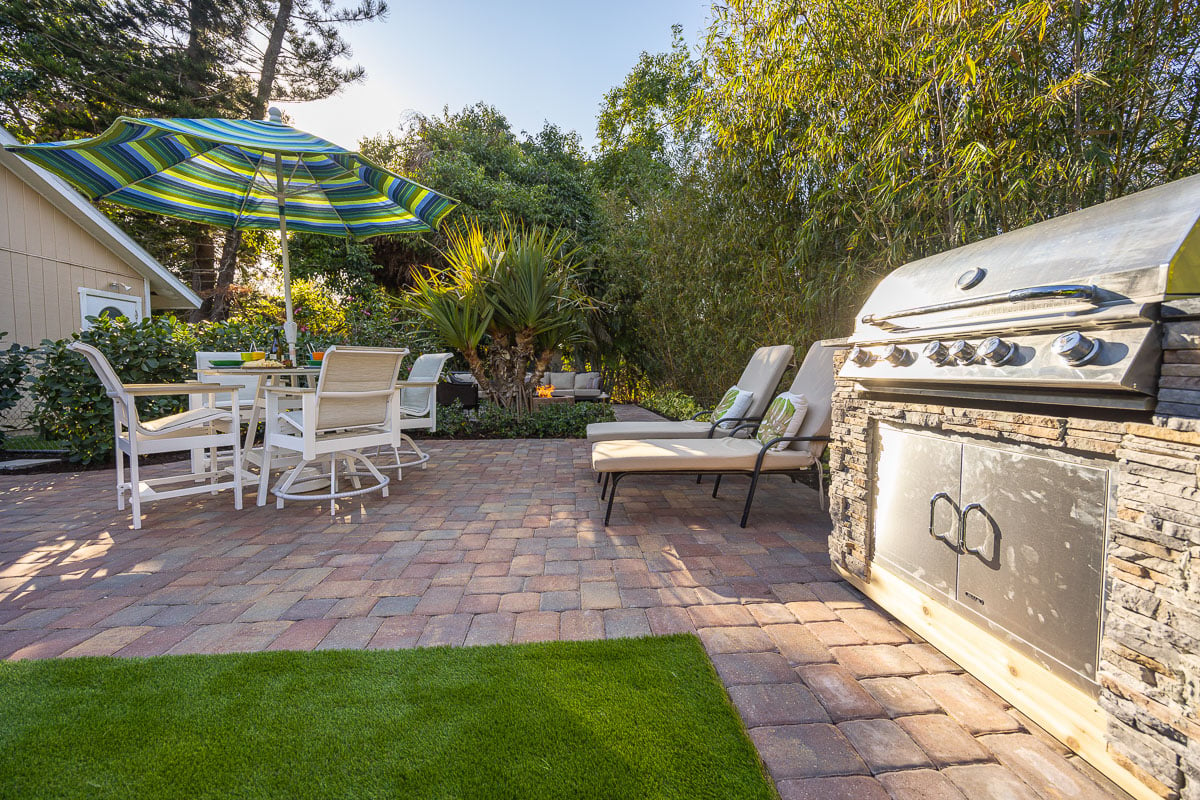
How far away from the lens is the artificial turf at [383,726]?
1166mm

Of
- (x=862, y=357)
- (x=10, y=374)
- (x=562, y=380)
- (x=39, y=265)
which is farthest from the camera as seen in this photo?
(x=562, y=380)

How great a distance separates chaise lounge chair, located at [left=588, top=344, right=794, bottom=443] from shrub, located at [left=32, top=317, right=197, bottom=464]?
4.59 m

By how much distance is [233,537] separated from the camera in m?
2.83

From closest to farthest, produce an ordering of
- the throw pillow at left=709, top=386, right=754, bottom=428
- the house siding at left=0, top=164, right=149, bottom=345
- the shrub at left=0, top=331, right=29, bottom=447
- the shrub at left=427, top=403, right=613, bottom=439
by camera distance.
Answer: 1. the throw pillow at left=709, top=386, right=754, bottom=428
2. the shrub at left=0, top=331, right=29, bottom=447
3. the shrub at left=427, top=403, right=613, bottom=439
4. the house siding at left=0, top=164, right=149, bottom=345

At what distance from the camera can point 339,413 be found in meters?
3.18

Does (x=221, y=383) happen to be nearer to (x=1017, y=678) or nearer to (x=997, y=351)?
(x=997, y=351)

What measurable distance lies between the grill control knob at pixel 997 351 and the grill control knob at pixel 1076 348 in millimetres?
131

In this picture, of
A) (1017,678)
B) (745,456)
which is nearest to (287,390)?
(745,456)

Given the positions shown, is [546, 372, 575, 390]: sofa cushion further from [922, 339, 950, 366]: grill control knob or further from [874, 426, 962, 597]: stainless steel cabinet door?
[922, 339, 950, 366]: grill control knob

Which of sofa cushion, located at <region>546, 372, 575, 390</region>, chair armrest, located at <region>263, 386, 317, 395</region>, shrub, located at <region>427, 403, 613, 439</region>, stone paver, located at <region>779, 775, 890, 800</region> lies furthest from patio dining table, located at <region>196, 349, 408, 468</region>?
sofa cushion, located at <region>546, 372, 575, 390</region>

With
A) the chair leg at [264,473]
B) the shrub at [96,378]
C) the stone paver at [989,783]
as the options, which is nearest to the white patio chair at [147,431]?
the chair leg at [264,473]

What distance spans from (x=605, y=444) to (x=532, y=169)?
1053 cm

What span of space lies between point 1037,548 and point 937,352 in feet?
1.92

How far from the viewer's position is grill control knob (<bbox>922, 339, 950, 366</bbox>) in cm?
150
